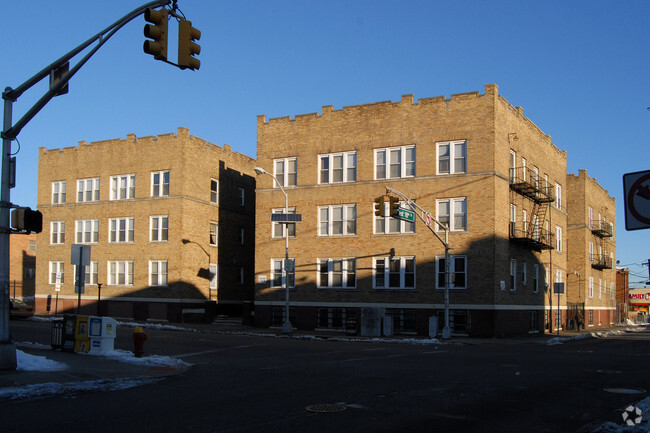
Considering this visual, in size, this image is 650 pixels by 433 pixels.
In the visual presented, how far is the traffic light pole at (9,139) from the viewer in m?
13.6

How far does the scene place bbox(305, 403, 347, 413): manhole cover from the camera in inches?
425

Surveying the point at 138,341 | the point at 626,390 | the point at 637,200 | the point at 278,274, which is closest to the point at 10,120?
the point at 138,341

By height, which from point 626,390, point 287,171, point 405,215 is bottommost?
point 626,390

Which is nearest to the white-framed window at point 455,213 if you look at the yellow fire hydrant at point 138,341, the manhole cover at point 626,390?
the yellow fire hydrant at point 138,341

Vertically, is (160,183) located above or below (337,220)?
above

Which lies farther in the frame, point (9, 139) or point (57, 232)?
point (57, 232)

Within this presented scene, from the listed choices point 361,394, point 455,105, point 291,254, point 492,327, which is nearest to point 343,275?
point 291,254

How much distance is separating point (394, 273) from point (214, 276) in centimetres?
1658

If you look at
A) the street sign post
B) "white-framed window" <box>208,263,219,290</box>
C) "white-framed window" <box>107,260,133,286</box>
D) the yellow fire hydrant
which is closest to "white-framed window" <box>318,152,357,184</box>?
"white-framed window" <box>208,263,219,290</box>

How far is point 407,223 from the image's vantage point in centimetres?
3766

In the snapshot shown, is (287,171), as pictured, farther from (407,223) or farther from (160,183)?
(160,183)

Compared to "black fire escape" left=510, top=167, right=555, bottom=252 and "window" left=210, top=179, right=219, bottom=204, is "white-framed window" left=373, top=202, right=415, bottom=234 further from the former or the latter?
"window" left=210, top=179, right=219, bottom=204

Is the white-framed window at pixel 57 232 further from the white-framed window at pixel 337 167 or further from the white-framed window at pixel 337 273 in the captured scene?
the white-framed window at pixel 337 167

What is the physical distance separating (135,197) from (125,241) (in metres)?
3.32
